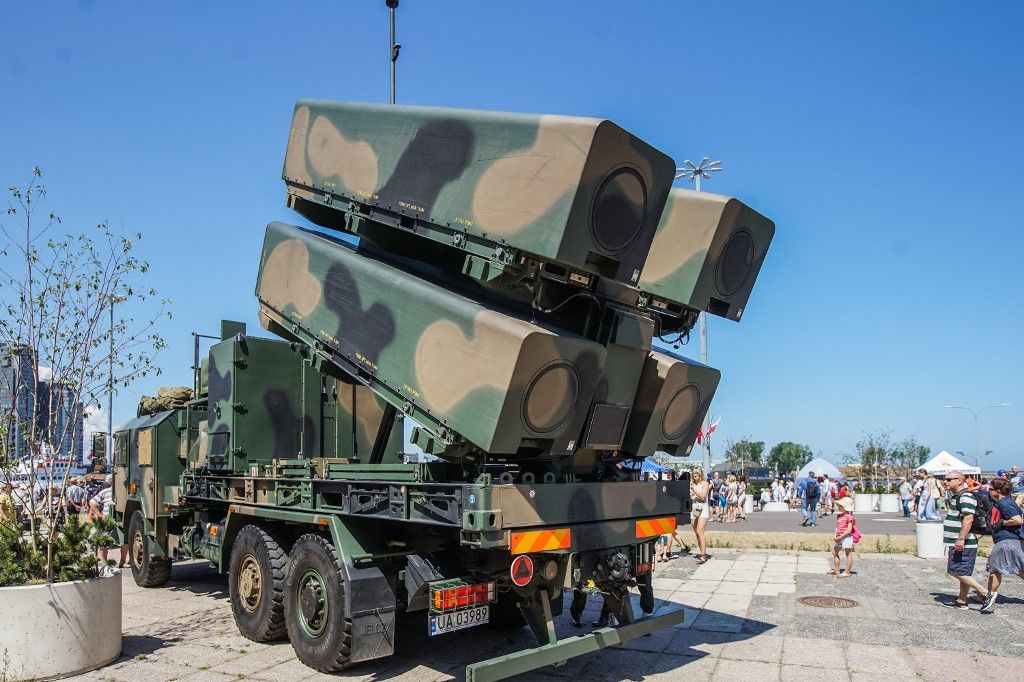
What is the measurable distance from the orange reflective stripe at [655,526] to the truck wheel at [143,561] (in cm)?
733

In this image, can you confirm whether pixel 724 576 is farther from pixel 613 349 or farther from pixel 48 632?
pixel 48 632

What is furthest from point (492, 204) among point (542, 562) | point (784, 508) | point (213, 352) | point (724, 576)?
point (784, 508)

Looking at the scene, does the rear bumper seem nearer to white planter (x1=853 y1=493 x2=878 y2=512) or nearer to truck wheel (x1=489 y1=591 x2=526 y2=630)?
truck wheel (x1=489 y1=591 x2=526 y2=630)

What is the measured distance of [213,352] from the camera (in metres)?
9.92

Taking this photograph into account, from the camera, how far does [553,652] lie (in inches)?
248

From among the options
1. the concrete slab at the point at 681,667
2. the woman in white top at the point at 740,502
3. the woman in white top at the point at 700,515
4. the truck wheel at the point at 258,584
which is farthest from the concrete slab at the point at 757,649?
the woman in white top at the point at 740,502

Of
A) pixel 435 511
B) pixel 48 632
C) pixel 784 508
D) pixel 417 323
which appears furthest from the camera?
pixel 784 508

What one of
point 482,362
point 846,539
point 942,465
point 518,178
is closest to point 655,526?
point 482,362

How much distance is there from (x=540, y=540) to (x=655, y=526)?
1630 mm

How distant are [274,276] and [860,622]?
719cm

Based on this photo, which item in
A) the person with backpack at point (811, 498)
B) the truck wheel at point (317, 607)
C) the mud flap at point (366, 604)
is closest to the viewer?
the mud flap at point (366, 604)

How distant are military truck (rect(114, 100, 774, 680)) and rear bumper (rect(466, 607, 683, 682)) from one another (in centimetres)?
2

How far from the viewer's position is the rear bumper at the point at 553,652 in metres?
5.88

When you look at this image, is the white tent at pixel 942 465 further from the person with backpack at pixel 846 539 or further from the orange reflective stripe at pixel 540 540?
the orange reflective stripe at pixel 540 540
